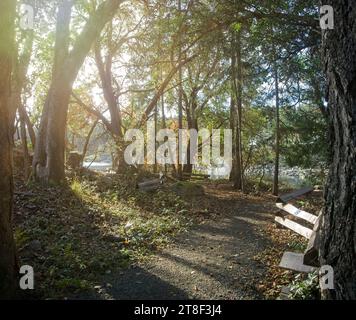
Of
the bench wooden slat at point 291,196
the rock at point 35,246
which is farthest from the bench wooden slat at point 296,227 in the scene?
the rock at point 35,246

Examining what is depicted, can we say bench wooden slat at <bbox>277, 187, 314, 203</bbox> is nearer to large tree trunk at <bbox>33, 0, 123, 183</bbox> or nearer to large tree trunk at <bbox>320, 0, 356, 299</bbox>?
large tree trunk at <bbox>320, 0, 356, 299</bbox>

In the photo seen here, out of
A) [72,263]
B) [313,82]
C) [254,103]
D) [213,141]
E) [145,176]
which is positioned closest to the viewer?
[72,263]

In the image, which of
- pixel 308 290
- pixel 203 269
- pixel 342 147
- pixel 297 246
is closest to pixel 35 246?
pixel 203 269

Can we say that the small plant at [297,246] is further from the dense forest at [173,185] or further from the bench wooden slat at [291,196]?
the bench wooden slat at [291,196]

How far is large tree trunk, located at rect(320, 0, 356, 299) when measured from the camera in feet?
11.7

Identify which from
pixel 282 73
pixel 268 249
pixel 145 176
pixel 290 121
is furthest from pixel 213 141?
pixel 268 249

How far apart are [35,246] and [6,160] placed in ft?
9.48

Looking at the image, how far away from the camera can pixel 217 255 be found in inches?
299

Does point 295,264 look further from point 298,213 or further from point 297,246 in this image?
point 298,213

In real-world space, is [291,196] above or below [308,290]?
above

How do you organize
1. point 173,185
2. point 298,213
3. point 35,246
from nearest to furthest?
point 35,246 → point 298,213 → point 173,185

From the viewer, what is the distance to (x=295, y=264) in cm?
564
